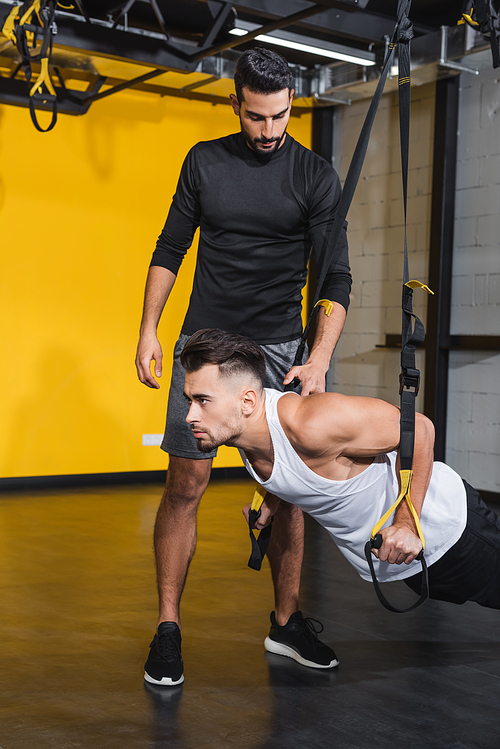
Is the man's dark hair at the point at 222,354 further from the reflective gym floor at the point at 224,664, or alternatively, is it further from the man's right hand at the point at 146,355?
the reflective gym floor at the point at 224,664

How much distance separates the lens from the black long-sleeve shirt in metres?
2.16

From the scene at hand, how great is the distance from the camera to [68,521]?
415 centimetres

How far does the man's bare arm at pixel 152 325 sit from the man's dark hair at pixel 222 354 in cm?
45

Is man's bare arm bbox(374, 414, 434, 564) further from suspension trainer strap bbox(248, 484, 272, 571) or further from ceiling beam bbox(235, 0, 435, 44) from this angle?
ceiling beam bbox(235, 0, 435, 44)

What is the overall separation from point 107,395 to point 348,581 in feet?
8.99

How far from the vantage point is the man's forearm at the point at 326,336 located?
1.94 meters

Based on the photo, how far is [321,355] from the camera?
6.38 feet

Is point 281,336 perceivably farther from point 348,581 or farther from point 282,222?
point 348,581

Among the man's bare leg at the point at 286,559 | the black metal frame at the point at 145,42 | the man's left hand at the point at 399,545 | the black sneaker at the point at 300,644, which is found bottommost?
the black sneaker at the point at 300,644

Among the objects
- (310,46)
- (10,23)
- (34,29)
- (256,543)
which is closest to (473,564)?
(256,543)

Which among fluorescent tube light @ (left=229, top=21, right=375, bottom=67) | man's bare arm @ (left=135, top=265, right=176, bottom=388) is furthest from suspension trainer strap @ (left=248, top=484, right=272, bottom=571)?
fluorescent tube light @ (left=229, top=21, right=375, bottom=67)

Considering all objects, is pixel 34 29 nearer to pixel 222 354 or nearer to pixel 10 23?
pixel 10 23

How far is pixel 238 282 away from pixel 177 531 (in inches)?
27.7

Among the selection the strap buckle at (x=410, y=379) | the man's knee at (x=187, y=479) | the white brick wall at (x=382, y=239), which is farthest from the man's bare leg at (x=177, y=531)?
the white brick wall at (x=382, y=239)
